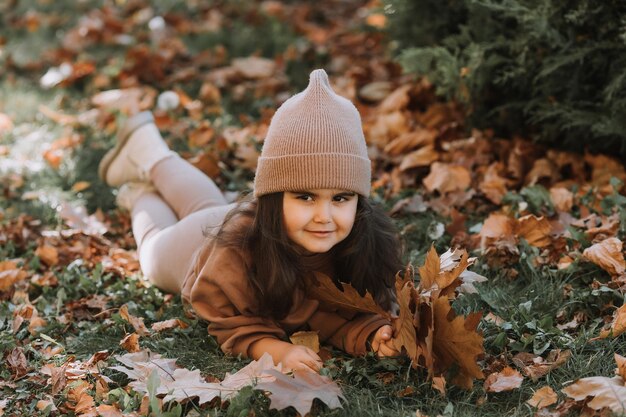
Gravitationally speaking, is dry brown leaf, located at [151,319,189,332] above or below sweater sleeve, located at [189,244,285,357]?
below

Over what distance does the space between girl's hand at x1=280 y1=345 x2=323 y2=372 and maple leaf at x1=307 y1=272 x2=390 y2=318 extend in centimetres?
22

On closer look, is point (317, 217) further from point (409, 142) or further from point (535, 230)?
point (409, 142)

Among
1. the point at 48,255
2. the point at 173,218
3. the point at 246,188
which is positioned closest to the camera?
the point at 48,255

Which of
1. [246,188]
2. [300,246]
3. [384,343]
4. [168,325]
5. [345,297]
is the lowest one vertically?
[246,188]

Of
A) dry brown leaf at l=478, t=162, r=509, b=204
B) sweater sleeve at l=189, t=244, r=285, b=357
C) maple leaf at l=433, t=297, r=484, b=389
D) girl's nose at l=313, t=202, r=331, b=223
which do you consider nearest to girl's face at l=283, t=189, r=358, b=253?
girl's nose at l=313, t=202, r=331, b=223

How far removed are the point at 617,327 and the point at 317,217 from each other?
3.37 feet

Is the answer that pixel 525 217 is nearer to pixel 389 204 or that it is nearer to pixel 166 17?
pixel 389 204

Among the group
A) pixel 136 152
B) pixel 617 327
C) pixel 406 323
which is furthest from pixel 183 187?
pixel 617 327

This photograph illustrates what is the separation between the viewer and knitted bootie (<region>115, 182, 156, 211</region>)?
3.70m

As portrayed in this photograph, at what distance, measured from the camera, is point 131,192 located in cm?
376

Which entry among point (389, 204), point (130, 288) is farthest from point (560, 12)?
point (130, 288)

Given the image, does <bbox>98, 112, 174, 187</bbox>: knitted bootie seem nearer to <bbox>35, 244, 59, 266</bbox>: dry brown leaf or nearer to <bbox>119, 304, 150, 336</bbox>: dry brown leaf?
<bbox>35, 244, 59, 266</bbox>: dry brown leaf

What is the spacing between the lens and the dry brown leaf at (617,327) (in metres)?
2.46

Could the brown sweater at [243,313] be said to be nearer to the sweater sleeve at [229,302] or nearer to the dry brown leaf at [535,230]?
the sweater sleeve at [229,302]
